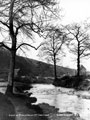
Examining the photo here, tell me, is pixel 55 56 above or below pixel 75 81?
above

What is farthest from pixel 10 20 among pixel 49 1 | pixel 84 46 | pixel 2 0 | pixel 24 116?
pixel 84 46

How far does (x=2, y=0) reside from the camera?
1402cm

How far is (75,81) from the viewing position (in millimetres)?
35750

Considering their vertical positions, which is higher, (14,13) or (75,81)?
(14,13)

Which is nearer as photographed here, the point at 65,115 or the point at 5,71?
the point at 65,115

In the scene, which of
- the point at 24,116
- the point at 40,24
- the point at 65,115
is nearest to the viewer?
the point at 24,116

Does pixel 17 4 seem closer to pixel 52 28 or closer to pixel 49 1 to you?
pixel 49 1

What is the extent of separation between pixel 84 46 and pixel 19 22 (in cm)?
2464

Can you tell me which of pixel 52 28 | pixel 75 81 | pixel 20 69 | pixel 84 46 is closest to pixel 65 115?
pixel 52 28

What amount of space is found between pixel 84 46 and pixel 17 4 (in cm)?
2595

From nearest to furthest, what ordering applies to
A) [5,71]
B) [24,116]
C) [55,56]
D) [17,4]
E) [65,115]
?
[24,116] < [65,115] < [17,4] < [55,56] < [5,71]

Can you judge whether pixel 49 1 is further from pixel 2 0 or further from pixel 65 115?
pixel 65 115

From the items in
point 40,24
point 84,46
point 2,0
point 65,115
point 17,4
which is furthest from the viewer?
point 84,46

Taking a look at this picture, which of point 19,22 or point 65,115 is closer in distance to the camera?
point 65,115
